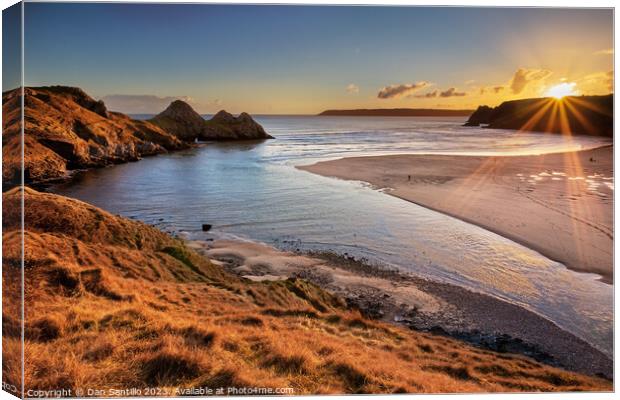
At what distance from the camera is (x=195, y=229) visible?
13508mm

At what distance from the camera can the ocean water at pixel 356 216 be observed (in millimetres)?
8852

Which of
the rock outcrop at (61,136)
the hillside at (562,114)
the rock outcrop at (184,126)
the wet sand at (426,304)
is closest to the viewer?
the rock outcrop at (61,136)

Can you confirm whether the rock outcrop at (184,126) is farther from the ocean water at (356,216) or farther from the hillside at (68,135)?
the ocean water at (356,216)

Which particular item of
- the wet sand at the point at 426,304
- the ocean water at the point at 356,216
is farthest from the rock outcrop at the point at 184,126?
the wet sand at the point at 426,304

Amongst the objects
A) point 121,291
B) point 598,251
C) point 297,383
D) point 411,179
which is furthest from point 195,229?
point 411,179

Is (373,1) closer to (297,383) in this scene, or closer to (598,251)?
(297,383)

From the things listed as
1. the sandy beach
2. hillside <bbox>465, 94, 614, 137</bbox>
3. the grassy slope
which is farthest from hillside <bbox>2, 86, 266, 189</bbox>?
the sandy beach

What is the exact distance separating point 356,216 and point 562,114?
7.95 metres

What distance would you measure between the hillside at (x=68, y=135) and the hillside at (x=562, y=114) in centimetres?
738

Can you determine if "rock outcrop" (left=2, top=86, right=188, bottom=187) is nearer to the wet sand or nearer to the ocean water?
the ocean water

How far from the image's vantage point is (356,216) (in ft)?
48.2

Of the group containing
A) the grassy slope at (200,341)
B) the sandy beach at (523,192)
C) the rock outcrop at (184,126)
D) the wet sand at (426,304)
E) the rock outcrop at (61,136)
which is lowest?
the wet sand at (426,304)

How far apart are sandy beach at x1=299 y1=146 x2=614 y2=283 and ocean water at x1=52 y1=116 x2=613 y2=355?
0.73 meters

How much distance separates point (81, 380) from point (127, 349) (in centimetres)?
56
